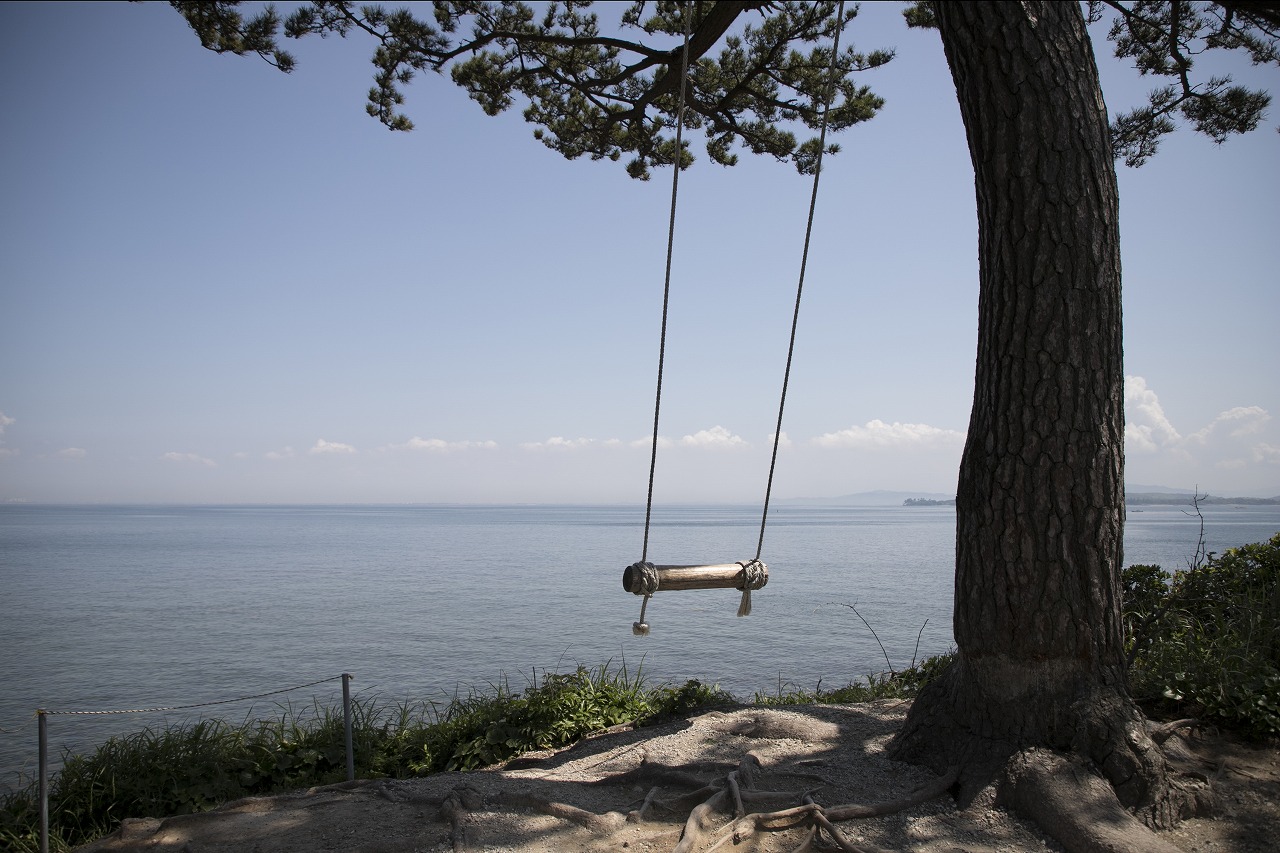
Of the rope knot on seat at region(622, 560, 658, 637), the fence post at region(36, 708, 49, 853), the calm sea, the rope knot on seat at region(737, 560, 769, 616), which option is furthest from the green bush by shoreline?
the calm sea

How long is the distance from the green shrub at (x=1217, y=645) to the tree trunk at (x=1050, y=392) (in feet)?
2.51

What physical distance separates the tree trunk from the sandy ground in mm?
325

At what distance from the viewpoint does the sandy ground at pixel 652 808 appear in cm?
272

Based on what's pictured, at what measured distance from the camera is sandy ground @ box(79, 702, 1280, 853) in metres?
2.72

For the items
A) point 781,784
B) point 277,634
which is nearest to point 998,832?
point 781,784

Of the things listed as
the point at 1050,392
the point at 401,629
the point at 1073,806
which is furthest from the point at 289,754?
the point at 401,629

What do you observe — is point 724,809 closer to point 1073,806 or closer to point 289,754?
point 1073,806

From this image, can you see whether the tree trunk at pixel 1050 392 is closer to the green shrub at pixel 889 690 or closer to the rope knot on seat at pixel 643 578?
the rope knot on seat at pixel 643 578

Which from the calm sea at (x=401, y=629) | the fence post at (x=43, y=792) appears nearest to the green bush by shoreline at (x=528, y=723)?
the fence post at (x=43, y=792)

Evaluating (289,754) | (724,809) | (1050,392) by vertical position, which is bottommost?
(289,754)

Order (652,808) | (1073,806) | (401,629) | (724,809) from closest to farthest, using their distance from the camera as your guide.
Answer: (1073,806) → (724,809) → (652,808) → (401,629)

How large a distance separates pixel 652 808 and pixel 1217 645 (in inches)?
110

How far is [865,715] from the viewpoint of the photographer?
13.3 ft

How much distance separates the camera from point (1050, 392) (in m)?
2.94
